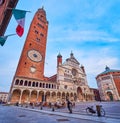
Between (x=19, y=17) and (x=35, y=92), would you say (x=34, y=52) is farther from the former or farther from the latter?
(x=19, y=17)

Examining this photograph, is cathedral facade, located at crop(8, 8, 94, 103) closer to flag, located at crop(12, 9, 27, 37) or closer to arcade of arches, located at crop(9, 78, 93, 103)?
arcade of arches, located at crop(9, 78, 93, 103)

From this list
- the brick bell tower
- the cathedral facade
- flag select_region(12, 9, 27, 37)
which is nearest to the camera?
flag select_region(12, 9, 27, 37)

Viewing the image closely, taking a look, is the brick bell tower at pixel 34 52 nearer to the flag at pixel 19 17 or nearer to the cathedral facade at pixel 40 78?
the cathedral facade at pixel 40 78

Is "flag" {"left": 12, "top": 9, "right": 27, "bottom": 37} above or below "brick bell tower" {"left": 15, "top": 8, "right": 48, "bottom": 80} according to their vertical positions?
below

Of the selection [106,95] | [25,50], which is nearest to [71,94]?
[106,95]

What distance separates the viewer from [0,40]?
6.65 m

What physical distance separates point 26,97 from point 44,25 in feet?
109

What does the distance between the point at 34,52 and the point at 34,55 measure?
1.26m

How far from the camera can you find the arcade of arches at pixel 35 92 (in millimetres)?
26058

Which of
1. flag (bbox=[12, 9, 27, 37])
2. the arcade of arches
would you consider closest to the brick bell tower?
the arcade of arches

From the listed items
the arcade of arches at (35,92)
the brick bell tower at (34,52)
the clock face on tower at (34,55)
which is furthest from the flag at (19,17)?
the clock face on tower at (34,55)

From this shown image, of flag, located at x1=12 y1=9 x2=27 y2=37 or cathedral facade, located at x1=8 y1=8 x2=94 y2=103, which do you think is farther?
cathedral facade, located at x1=8 y1=8 x2=94 y2=103

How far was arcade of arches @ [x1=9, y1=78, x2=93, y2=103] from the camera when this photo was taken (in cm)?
2606

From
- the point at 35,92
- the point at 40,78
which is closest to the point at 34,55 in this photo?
the point at 40,78
